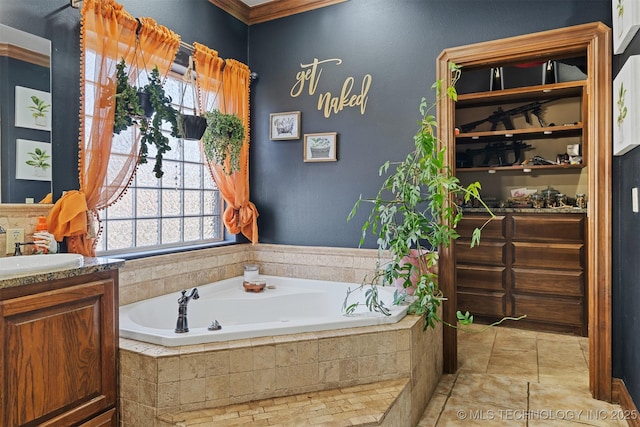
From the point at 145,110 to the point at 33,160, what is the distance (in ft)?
2.19

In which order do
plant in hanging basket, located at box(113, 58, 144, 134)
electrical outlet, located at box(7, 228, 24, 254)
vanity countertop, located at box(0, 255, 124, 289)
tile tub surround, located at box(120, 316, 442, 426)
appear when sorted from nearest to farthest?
vanity countertop, located at box(0, 255, 124, 289) → tile tub surround, located at box(120, 316, 442, 426) → electrical outlet, located at box(7, 228, 24, 254) → plant in hanging basket, located at box(113, 58, 144, 134)

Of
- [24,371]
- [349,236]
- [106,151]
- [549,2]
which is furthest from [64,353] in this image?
[549,2]

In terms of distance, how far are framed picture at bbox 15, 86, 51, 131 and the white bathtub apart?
1.11 m

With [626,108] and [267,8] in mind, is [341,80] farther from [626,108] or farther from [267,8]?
[626,108]

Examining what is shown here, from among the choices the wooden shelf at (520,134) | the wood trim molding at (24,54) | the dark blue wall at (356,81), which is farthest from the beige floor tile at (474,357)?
the wood trim molding at (24,54)

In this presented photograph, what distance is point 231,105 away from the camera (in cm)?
337

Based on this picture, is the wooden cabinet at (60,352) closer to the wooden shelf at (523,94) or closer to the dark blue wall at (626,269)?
the dark blue wall at (626,269)

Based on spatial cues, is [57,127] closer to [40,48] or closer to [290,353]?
[40,48]

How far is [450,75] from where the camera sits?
2969 mm

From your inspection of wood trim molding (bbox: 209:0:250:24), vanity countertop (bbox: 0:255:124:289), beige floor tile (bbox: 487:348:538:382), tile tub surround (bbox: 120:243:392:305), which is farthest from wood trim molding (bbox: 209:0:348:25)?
beige floor tile (bbox: 487:348:538:382)

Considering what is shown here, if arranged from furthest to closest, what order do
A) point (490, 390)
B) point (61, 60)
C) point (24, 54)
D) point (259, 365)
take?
point (490, 390)
point (61, 60)
point (24, 54)
point (259, 365)

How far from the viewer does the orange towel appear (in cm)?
215

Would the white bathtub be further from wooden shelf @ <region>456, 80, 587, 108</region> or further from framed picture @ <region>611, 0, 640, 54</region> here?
wooden shelf @ <region>456, 80, 587, 108</region>

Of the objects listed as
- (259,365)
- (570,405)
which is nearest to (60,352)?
(259,365)
